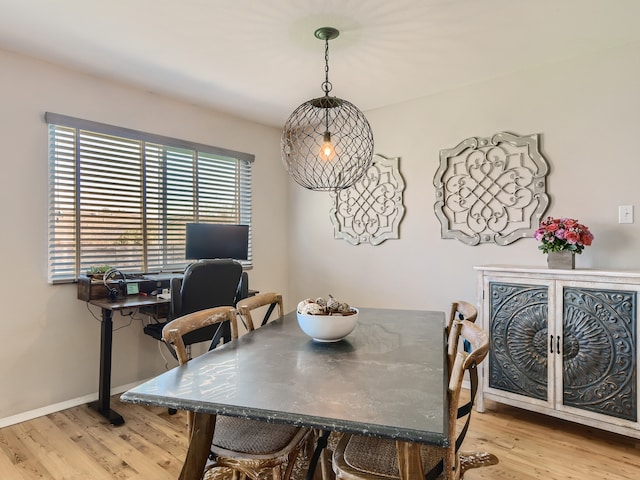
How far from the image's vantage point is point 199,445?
4.14ft

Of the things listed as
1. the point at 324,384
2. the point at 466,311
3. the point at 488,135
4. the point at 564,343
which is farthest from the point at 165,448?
the point at 488,135

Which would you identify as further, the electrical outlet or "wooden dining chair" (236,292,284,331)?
the electrical outlet

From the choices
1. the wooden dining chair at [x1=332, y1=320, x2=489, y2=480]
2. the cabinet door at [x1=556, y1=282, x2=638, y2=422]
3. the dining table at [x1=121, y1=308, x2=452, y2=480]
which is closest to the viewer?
the dining table at [x1=121, y1=308, x2=452, y2=480]

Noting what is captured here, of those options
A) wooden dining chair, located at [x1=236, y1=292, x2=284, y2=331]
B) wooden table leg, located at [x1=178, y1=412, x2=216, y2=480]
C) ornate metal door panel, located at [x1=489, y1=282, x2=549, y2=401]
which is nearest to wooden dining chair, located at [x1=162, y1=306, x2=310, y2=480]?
wooden table leg, located at [x1=178, y1=412, x2=216, y2=480]

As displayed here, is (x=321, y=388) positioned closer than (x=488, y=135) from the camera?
Yes

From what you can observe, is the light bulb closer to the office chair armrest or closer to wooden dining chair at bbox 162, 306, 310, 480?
wooden dining chair at bbox 162, 306, 310, 480

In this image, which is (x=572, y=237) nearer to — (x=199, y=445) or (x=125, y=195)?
(x=199, y=445)

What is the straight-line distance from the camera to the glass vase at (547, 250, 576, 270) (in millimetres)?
2383

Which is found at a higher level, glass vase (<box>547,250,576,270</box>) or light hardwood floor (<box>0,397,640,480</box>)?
glass vase (<box>547,250,576,270</box>)

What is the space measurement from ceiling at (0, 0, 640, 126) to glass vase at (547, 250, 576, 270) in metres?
1.28

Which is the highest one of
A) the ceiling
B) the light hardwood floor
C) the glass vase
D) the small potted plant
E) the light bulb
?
the ceiling

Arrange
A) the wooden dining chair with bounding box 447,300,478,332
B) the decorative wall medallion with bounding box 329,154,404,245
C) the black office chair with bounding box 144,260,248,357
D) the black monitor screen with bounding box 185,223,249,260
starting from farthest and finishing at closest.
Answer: the decorative wall medallion with bounding box 329,154,404,245 < the black monitor screen with bounding box 185,223,249,260 < the black office chair with bounding box 144,260,248,357 < the wooden dining chair with bounding box 447,300,478,332

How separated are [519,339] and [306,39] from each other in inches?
89.0

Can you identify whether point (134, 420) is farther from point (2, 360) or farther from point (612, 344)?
point (612, 344)
